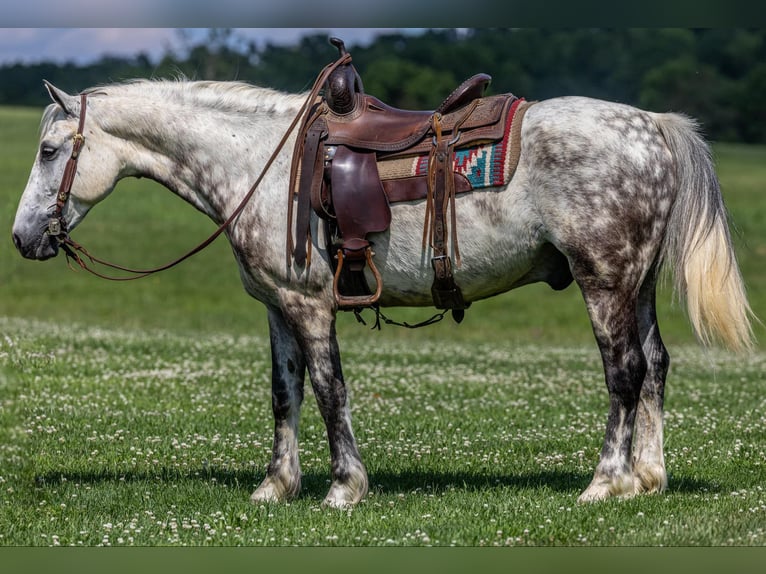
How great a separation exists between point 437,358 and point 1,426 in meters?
10.1

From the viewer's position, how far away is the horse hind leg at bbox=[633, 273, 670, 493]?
25.1 feet

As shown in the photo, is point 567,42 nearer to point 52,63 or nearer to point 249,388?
point 52,63

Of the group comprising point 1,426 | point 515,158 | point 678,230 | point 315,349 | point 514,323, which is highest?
point 515,158

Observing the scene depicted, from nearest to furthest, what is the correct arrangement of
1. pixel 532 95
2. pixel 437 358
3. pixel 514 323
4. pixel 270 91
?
pixel 270 91, pixel 437 358, pixel 514 323, pixel 532 95

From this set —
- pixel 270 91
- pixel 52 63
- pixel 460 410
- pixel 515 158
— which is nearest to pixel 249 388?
pixel 460 410

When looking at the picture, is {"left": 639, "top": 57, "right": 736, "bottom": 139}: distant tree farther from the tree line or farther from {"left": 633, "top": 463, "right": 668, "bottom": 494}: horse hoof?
{"left": 633, "top": 463, "right": 668, "bottom": 494}: horse hoof

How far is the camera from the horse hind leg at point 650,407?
25.1 feet

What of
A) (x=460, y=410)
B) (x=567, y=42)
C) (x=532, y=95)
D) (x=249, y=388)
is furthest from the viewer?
(x=567, y=42)

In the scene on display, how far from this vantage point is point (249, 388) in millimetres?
13875

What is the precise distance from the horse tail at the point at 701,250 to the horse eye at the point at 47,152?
4571 mm

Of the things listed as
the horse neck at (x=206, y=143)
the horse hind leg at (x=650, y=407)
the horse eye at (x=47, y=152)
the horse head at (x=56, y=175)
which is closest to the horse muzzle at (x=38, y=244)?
the horse head at (x=56, y=175)

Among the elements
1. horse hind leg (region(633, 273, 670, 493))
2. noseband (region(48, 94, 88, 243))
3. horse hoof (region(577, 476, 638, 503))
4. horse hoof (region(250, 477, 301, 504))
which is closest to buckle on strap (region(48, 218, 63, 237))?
noseband (region(48, 94, 88, 243))

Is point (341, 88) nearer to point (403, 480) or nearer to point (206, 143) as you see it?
point (206, 143)

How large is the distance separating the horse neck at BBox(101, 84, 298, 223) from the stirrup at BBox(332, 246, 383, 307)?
0.95m
